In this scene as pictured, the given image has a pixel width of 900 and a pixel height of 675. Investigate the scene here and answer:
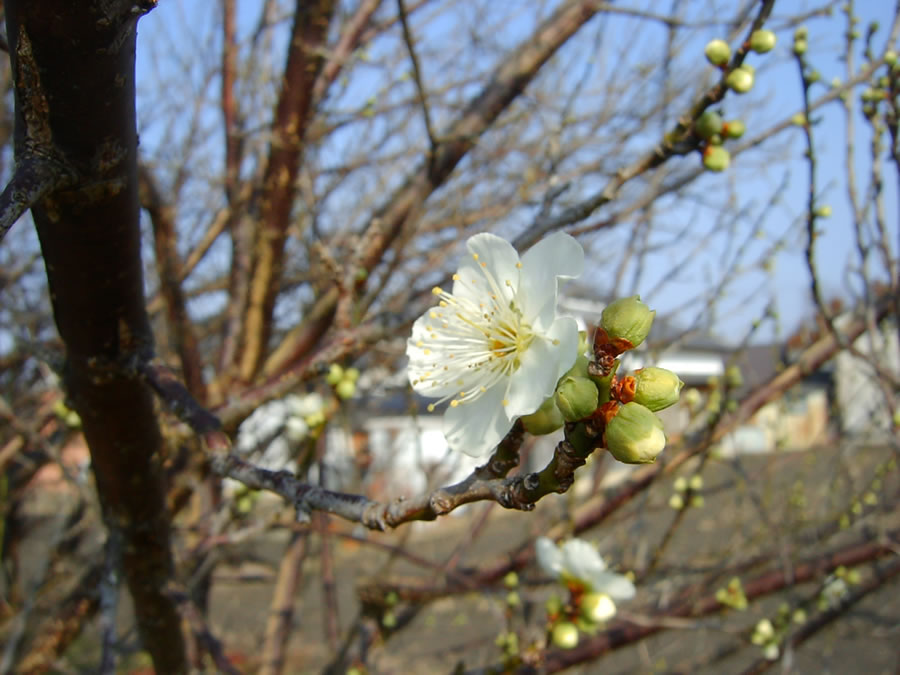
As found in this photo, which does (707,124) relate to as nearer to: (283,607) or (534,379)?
(534,379)

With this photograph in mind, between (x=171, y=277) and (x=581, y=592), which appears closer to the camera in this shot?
(x=581, y=592)

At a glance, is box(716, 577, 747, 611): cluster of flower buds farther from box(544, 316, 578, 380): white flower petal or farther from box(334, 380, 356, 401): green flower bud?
box(544, 316, 578, 380): white flower petal

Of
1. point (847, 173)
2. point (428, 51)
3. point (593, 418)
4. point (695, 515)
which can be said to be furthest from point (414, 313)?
point (695, 515)

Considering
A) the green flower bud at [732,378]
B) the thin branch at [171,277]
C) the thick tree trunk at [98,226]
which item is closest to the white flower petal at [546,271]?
the thick tree trunk at [98,226]

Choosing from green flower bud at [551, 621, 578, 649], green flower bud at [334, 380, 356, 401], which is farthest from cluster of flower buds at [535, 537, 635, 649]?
green flower bud at [334, 380, 356, 401]

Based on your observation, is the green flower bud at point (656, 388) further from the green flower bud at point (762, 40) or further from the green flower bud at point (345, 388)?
the green flower bud at point (345, 388)

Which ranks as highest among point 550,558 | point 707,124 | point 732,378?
point 707,124

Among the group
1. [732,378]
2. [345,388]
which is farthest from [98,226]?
[732,378]
